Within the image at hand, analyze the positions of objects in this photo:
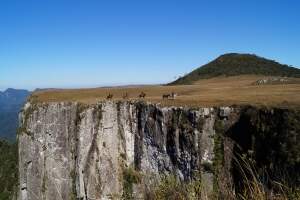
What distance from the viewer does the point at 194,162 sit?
35.0 m

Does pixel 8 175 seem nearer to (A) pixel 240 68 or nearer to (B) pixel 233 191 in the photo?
(A) pixel 240 68

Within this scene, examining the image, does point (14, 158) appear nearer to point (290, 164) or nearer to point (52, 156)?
point (52, 156)

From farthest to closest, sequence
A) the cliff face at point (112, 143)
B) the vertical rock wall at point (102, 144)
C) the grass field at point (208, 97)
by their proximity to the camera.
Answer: the vertical rock wall at point (102, 144) → the cliff face at point (112, 143) → the grass field at point (208, 97)

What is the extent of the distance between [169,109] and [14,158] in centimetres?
4421

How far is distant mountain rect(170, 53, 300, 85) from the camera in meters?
88.0

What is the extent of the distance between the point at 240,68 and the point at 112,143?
53.8 meters

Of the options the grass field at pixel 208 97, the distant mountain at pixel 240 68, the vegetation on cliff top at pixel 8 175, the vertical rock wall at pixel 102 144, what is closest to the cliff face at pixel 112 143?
the vertical rock wall at pixel 102 144

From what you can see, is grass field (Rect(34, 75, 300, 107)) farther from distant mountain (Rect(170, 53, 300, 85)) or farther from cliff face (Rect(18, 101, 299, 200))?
distant mountain (Rect(170, 53, 300, 85))

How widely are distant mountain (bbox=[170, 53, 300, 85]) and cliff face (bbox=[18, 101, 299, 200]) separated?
150 ft

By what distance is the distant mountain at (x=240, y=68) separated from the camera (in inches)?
3465

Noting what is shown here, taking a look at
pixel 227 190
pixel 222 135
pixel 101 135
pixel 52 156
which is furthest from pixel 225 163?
pixel 227 190

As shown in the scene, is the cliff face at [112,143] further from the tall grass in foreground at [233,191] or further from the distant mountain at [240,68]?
the distant mountain at [240,68]

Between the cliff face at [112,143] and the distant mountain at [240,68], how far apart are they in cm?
4576

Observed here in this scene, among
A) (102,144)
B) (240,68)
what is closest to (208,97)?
(102,144)
